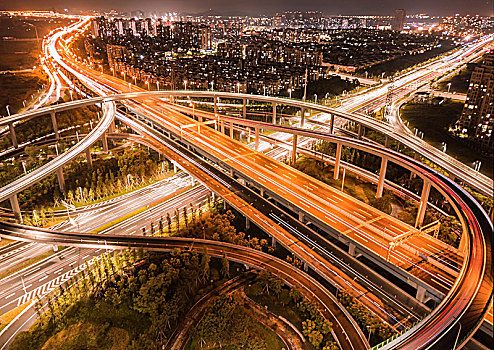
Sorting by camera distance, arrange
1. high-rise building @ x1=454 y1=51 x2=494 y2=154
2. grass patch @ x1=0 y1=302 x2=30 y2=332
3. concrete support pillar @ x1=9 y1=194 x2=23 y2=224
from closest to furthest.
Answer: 1. grass patch @ x1=0 y1=302 x2=30 y2=332
2. concrete support pillar @ x1=9 y1=194 x2=23 y2=224
3. high-rise building @ x1=454 y1=51 x2=494 y2=154

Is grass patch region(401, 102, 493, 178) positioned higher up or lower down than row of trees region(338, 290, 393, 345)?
higher up

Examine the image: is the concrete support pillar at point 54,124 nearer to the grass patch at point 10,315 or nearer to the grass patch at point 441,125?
the grass patch at point 10,315

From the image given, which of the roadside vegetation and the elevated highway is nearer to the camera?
the roadside vegetation

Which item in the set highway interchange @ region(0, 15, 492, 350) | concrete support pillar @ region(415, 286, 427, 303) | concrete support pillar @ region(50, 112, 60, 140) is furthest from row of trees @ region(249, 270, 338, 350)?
concrete support pillar @ region(50, 112, 60, 140)

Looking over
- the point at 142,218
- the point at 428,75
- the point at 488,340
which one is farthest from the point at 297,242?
the point at 428,75

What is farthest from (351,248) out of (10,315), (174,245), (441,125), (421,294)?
(441,125)

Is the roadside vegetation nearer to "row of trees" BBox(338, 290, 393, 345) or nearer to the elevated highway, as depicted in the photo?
the elevated highway
